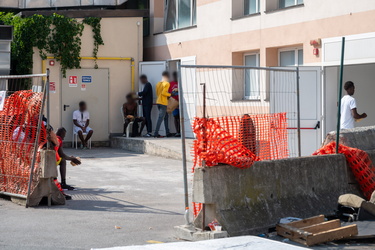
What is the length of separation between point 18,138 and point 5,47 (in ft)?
31.1

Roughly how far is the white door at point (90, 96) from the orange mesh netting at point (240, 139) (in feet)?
41.2

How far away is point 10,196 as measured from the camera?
1199 cm

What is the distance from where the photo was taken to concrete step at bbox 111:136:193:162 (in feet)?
62.2

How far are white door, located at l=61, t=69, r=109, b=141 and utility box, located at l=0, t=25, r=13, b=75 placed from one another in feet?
7.78

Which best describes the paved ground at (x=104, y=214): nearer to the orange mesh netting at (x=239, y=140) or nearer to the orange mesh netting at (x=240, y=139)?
the orange mesh netting at (x=239, y=140)

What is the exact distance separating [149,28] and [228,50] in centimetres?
521

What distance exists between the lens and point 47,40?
22.4 metres

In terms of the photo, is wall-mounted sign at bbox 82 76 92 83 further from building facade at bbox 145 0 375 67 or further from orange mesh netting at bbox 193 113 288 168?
orange mesh netting at bbox 193 113 288 168

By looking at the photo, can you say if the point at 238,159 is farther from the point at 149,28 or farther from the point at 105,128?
the point at 149,28

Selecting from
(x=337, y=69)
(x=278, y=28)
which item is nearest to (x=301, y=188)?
(x=337, y=69)

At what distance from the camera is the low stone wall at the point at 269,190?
884 cm

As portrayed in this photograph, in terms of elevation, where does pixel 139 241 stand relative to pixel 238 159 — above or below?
below

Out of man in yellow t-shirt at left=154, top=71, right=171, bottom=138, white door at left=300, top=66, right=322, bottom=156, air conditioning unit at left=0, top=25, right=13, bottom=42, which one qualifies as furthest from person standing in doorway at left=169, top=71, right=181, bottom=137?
white door at left=300, top=66, right=322, bottom=156

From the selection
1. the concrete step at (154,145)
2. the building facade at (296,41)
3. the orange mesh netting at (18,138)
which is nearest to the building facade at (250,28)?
the building facade at (296,41)
